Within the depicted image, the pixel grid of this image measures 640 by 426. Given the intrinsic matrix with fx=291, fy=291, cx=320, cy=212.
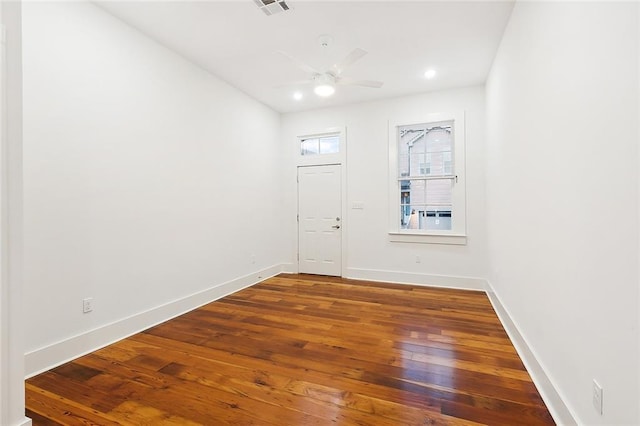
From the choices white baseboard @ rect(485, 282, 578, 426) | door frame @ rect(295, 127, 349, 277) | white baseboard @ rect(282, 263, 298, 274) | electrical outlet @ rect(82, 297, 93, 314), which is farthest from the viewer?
white baseboard @ rect(282, 263, 298, 274)

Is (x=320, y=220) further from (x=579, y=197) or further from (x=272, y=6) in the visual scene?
(x=579, y=197)

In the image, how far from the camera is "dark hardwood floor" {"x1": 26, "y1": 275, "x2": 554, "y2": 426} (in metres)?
1.71

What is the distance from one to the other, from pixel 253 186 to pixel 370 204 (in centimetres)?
199

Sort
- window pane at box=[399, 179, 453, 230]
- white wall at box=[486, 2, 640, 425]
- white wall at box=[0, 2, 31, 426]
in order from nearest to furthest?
white wall at box=[486, 2, 640, 425] → white wall at box=[0, 2, 31, 426] → window pane at box=[399, 179, 453, 230]

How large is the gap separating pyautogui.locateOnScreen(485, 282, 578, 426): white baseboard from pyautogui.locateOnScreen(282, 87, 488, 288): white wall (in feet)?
4.65

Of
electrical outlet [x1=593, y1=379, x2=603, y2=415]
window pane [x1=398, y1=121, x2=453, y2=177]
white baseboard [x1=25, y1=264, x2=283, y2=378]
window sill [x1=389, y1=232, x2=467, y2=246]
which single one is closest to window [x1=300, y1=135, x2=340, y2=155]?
window pane [x1=398, y1=121, x2=453, y2=177]

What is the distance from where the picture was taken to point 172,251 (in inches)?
131

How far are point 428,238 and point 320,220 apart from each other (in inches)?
74.2

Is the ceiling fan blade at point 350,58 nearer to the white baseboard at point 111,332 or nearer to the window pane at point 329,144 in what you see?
the window pane at point 329,144

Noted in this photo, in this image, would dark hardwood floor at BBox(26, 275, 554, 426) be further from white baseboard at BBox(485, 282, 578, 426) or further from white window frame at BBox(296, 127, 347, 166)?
white window frame at BBox(296, 127, 347, 166)

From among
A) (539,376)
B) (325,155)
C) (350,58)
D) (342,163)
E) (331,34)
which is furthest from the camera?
(325,155)

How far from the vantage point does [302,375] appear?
6.97 ft

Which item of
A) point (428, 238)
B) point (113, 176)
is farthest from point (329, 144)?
point (113, 176)

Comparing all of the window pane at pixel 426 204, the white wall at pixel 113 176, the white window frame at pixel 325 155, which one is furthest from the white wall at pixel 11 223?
the window pane at pixel 426 204
